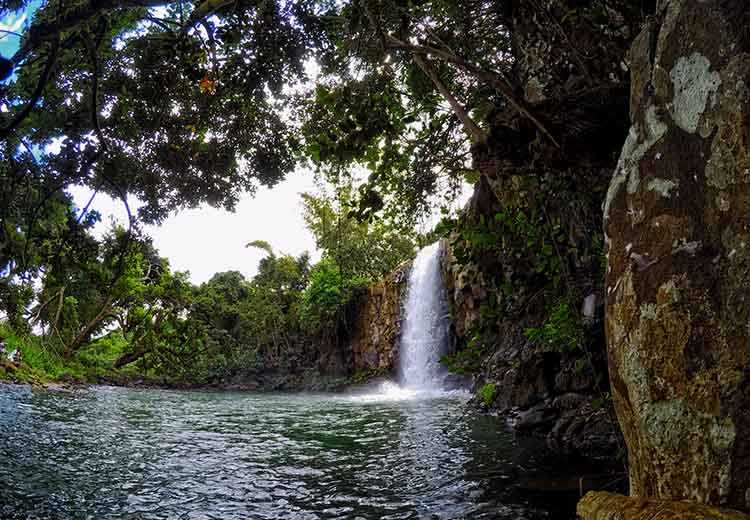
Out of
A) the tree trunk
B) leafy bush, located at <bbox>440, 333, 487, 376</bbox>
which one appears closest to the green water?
leafy bush, located at <bbox>440, 333, 487, 376</bbox>

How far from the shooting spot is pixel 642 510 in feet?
5.21

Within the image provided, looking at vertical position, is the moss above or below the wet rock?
above

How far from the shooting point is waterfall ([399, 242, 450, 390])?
59.7 ft

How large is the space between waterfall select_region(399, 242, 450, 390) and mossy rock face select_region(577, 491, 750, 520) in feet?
52.1

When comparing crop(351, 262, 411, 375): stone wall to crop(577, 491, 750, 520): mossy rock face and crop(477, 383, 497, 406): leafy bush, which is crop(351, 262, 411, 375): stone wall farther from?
crop(577, 491, 750, 520): mossy rock face

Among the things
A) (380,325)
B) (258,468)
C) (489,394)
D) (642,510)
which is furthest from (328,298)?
(642,510)

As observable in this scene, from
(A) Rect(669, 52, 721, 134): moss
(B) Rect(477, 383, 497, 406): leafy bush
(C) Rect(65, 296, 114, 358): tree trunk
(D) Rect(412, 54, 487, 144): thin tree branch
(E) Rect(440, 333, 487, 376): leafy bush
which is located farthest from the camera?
(C) Rect(65, 296, 114, 358): tree trunk

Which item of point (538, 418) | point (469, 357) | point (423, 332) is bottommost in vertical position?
point (538, 418)

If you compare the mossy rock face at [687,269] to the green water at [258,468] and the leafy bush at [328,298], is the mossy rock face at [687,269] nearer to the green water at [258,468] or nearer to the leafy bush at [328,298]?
the green water at [258,468]

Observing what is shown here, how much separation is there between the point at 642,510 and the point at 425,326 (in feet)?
57.5

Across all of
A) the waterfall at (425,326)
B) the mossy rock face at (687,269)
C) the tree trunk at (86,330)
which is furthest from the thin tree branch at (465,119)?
the tree trunk at (86,330)

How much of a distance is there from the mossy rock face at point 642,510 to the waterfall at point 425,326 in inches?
625

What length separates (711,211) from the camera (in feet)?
6.02

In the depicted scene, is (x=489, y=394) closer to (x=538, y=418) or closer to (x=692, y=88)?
(x=538, y=418)
